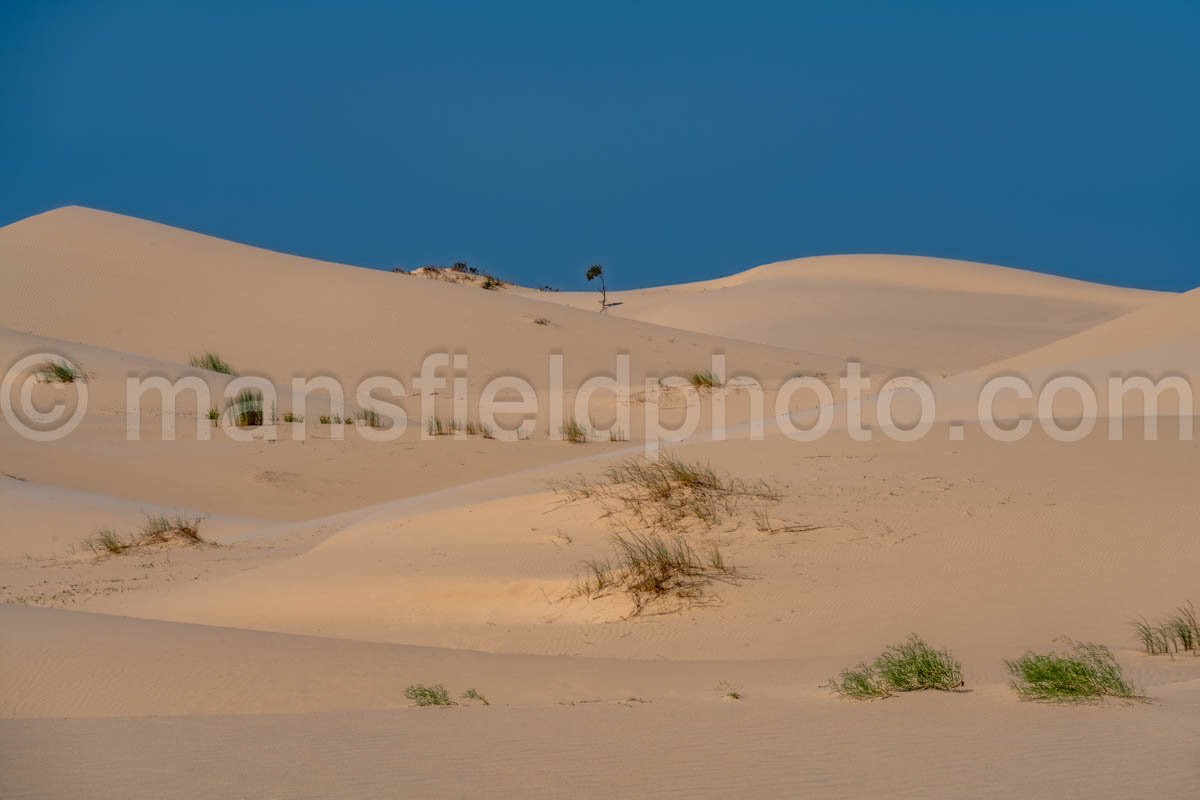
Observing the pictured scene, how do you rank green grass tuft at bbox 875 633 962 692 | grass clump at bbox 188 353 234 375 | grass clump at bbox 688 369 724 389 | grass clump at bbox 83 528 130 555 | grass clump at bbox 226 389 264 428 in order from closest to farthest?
green grass tuft at bbox 875 633 962 692, grass clump at bbox 83 528 130 555, grass clump at bbox 226 389 264 428, grass clump at bbox 688 369 724 389, grass clump at bbox 188 353 234 375

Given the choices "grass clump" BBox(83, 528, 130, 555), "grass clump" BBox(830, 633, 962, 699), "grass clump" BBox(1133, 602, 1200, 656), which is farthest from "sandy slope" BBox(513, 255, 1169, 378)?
"grass clump" BBox(830, 633, 962, 699)

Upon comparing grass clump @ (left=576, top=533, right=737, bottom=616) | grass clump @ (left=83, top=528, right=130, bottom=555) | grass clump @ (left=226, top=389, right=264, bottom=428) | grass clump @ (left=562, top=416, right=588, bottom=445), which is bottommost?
grass clump @ (left=576, top=533, right=737, bottom=616)

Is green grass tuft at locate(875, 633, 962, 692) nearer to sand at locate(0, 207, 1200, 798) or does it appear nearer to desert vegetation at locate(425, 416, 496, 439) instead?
sand at locate(0, 207, 1200, 798)

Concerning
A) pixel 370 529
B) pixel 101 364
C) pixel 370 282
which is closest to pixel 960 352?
pixel 370 282

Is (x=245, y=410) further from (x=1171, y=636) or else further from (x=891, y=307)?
(x=891, y=307)

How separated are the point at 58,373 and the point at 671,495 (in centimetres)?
1472

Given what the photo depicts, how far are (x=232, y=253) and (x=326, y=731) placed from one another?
112ft

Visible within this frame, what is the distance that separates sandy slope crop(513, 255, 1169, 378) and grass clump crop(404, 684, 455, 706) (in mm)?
31499

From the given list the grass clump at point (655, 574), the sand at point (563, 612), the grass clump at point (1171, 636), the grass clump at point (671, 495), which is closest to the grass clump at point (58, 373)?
the sand at point (563, 612)

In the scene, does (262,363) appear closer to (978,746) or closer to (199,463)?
Answer: (199,463)

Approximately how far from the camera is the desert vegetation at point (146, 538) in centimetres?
1270

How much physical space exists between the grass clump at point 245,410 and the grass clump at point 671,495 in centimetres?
1037

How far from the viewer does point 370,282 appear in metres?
34.8

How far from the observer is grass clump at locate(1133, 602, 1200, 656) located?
6.46 meters
